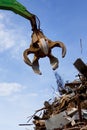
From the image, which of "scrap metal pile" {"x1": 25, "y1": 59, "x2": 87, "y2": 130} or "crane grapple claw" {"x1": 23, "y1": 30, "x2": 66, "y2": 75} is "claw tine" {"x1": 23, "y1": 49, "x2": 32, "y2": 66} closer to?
"crane grapple claw" {"x1": 23, "y1": 30, "x2": 66, "y2": 75}

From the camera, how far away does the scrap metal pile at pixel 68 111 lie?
11257 millimetres

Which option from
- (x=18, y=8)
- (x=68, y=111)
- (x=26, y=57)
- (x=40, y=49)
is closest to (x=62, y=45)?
(x=40, y=49)

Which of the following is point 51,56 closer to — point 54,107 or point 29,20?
point 29,20

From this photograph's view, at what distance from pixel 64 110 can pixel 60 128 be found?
1192 mm

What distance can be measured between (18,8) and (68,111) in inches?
231

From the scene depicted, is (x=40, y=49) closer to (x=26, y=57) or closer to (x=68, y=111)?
(x=26, y=57)

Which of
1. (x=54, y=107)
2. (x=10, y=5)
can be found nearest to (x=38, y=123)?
(x=54, y=107)

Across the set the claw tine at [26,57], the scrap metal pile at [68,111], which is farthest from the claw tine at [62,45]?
the scrap metal pile at [68,111]

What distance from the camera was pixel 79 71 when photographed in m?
13.5

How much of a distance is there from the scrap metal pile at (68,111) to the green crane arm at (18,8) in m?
4.33

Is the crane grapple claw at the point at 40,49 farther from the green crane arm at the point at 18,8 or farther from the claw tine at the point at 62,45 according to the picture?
the green crane arm at the point at 18,8

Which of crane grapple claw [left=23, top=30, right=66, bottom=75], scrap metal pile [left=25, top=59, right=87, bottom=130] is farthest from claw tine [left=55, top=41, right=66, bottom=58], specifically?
scrap metal pile [left=25, top=59, right=87, bottom=130]

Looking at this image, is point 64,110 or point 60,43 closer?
point 60,43

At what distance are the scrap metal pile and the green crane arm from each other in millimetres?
4325
